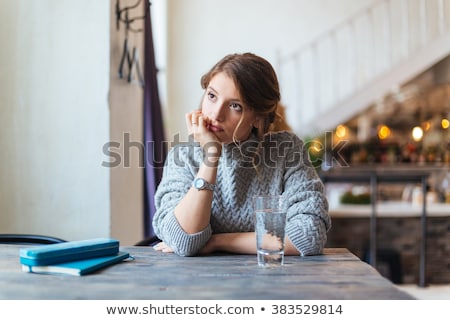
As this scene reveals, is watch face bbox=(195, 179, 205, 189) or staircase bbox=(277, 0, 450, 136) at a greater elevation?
staircase bbox=(277, 0, 450, 136)

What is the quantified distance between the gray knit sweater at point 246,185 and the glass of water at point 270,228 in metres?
0.16

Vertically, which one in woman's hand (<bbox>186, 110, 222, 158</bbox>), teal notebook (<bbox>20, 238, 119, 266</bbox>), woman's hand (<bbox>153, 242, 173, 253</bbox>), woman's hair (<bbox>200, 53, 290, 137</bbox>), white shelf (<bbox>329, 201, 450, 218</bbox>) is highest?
woman's hair (<bbox>200, 53, 290, 137</bbox>)

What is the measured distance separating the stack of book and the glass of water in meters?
0.30

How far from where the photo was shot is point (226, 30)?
231 inches

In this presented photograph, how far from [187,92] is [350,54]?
193 centimetres

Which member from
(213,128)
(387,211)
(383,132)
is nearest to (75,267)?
(213,128)

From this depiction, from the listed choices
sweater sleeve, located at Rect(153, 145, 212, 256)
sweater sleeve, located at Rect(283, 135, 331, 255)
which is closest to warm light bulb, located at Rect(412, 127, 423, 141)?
sweater sleeve, located at Rect(283, 135, 331, 255)

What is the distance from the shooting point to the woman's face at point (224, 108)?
119 centimetres

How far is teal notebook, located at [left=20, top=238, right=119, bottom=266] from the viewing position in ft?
3.08

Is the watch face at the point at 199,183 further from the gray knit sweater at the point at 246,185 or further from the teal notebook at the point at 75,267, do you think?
the teal notebook at the point at 75,267

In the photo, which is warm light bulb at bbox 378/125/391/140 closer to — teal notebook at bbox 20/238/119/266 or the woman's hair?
the woman's hair

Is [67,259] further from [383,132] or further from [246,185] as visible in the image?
[383,132]

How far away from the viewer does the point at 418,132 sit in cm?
626
